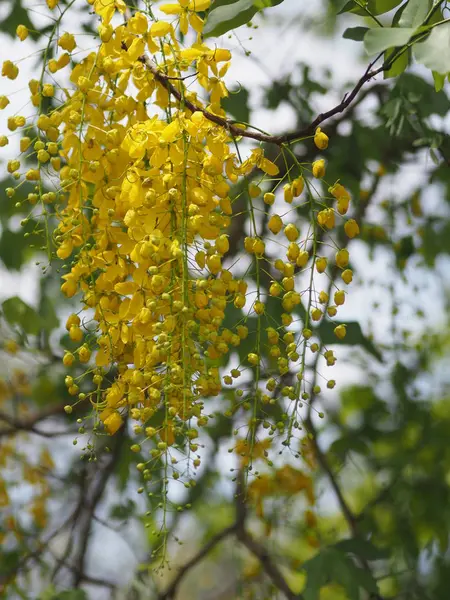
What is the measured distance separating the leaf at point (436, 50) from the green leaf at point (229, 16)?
23 centimetres

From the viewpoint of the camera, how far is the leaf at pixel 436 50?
0.79 meters

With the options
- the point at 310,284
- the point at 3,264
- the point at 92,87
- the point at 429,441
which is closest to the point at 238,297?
the point at 310,284

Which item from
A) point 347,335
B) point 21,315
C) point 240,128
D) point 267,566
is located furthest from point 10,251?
point 240,128

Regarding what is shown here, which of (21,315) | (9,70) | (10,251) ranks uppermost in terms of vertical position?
(10,251)

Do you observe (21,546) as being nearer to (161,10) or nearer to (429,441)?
(429,441)

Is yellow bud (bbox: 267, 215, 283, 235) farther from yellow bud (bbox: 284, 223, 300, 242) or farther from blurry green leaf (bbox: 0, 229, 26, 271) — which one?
blurry green leaf (bbox: 0, 229, 26, 271)

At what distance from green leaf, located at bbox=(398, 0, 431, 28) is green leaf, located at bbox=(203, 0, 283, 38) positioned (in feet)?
0.56

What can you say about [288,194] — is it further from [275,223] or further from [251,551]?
[251,551]

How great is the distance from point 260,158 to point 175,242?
0.60ft

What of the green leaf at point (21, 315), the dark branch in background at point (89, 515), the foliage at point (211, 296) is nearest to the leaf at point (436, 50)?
the foliage at point (211, 296)

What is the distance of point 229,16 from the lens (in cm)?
98

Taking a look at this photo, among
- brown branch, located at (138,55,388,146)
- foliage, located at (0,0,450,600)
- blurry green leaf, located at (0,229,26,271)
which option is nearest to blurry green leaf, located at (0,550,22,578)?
foliage, located at (0,0,450,600)

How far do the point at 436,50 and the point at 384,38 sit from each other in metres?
0.05

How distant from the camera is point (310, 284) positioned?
40.8 inches
